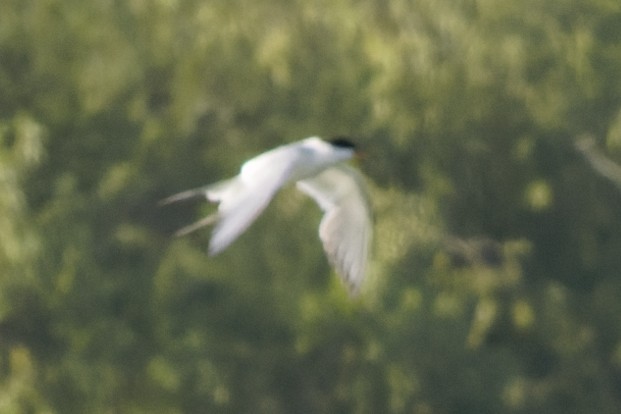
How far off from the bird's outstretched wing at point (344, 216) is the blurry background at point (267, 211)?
291cm

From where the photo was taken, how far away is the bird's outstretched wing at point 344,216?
6.67 m

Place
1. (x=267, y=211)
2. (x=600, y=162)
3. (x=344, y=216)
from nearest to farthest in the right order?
(x=344, y=216)
(x=267, y=211)
(x=600, y=162)

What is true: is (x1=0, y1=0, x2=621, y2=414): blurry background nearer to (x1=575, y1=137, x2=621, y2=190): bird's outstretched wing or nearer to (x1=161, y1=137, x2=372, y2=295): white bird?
(x1=575, y1=137, x2=621, y2=190): bird's outstretched wing

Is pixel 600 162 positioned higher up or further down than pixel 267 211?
further down

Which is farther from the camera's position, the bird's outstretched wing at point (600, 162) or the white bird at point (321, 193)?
the bird's outstretched wing at point (600, 162)

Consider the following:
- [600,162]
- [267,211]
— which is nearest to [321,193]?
[267,211]

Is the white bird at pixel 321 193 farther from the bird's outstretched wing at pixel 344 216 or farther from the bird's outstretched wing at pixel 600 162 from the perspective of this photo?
the bird's outstretched wing at pixel 600 162

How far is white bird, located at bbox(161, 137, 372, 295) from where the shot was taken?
5363 millimetres

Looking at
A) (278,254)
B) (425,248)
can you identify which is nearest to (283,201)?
(278,254)

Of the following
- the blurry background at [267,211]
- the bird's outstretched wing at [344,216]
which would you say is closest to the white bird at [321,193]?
the bird's outstretched wing at [344,216]

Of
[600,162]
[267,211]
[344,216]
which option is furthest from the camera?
[600,162]

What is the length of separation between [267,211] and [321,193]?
3.15 meters

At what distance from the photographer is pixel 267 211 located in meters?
10.0

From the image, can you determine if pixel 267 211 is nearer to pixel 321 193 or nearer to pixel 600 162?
pixel 321 193
